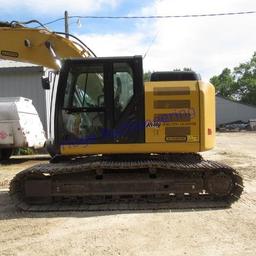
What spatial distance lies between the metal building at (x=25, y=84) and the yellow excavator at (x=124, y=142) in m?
13.4

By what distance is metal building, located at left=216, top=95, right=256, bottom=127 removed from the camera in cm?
7225

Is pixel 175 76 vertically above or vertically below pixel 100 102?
above

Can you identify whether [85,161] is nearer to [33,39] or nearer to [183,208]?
[183,208]

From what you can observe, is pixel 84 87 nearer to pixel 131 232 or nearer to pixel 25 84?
pixel 131 232

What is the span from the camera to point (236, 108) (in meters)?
72.4

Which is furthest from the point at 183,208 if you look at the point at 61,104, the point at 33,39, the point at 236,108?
the point at 236,108

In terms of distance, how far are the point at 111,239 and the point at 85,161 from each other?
256cm

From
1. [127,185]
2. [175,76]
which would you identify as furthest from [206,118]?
[127,185]

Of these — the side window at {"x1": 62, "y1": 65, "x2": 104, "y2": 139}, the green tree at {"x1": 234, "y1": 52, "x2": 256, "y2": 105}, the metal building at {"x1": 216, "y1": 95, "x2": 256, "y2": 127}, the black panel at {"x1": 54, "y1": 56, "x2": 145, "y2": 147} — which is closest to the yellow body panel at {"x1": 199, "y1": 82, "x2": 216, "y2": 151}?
the black panel at {"x1": 54, "y1": 56, "x2": 145, "y2": 147}

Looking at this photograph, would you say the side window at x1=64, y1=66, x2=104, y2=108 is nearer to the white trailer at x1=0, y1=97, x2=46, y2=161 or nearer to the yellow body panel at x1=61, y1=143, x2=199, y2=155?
the yellow body panel at x1=61, y1=143, x2=199, y2=155

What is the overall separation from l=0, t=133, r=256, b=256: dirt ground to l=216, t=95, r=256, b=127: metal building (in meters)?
63.2

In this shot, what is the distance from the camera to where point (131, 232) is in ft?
25.5

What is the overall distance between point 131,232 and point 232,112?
66.1 meters

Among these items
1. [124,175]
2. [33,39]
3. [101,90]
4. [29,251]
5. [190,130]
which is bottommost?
[29,251]
